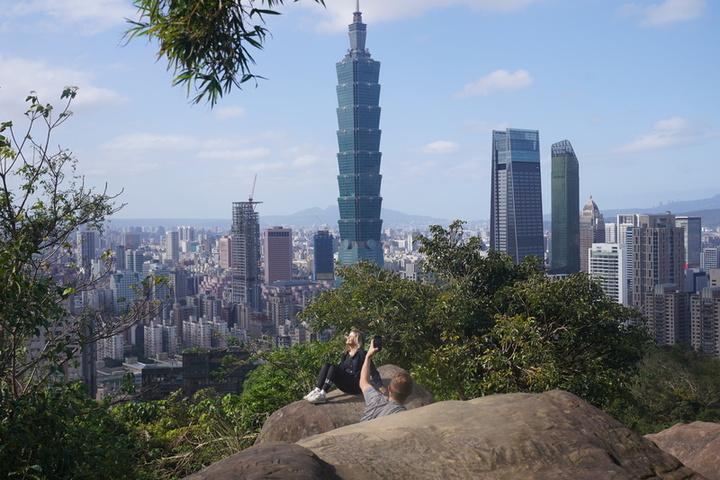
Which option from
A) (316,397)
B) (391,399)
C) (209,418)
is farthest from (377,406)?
(209,418)

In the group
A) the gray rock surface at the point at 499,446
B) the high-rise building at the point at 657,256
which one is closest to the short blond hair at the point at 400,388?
the gray rock surface at the point at 499,446

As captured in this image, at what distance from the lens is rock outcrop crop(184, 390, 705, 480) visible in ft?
8.58

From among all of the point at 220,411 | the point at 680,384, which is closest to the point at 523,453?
the point at 220,411

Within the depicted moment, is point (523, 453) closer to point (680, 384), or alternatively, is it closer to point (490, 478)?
point (490, 478)

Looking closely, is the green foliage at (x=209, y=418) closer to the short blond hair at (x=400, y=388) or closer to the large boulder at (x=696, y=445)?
the short blond hair at (x=400, y=388)

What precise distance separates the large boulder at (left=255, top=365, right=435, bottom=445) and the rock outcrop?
1403 mm

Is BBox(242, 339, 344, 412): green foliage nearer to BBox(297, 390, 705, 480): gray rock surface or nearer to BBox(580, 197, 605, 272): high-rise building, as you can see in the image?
BBox(297, 390, 705, 480): gray rock surface

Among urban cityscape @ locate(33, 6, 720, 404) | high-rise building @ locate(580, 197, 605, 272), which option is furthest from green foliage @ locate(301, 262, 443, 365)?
high-rise building @ locate(580, 197, 605, 272)

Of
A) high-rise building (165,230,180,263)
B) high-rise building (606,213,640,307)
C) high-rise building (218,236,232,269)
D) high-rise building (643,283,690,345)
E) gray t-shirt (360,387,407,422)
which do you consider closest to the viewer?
gray t-shirt (360,387,407,422)

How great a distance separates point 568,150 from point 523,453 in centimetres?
13776

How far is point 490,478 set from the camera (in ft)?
9.14

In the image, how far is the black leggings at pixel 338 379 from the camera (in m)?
4.87

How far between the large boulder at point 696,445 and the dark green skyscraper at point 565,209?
115997 millimetres

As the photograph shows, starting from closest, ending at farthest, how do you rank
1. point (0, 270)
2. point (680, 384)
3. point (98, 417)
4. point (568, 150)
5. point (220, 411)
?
point (0, 270) → point (98, 417) → point (220, 411) → point (680, 384) → point (568, 150)
